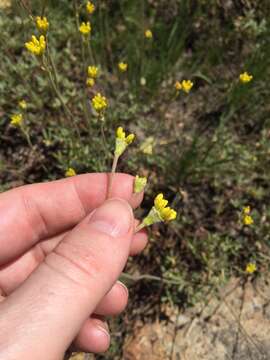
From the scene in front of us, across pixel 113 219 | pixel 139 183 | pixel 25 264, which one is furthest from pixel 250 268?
pixel 25 264

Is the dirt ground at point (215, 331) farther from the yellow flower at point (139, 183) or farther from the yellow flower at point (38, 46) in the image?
the yellow flower at point (38, 46)

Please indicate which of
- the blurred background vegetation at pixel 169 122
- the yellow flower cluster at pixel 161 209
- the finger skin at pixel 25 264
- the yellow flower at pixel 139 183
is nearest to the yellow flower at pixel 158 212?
the yellow flower cluster at pixel 161 209

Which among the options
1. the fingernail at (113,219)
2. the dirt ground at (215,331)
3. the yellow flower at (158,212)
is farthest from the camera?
the dirt ground at (215,331)

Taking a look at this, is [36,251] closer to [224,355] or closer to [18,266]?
[18,266]

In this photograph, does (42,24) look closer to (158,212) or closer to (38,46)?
(38,46)

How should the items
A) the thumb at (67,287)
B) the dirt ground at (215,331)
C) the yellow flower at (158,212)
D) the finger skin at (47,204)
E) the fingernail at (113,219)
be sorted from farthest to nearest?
the dirt ground at (215,331)
the finger skin at (47,204)
the yellow flower at (158,212)
the fingernail at (113,219)
the thumb at (67,287)

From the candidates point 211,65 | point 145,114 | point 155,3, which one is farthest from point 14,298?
point 155,3

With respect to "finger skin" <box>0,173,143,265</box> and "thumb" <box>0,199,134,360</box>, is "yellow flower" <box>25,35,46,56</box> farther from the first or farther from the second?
"thumb" <box>0,199,134,360</box>

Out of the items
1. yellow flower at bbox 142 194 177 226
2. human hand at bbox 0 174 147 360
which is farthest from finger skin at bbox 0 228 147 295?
yellow flower at bbox 142 194 177 226
